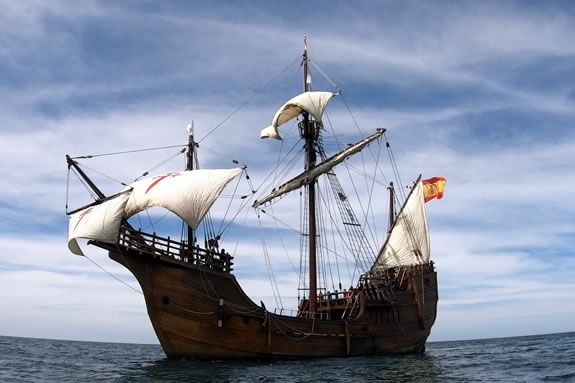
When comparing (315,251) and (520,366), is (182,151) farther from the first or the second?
(520,366)

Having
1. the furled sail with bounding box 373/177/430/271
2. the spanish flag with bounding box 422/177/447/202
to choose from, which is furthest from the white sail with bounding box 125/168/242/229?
the spanish flag with bounding box 422/177/447/202

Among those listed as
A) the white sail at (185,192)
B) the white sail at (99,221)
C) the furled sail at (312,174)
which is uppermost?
the furled sail at (312,174)

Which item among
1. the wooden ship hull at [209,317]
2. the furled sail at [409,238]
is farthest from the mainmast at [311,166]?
the furled sail at [409,238]

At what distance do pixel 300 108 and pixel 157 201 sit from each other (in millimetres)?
13099

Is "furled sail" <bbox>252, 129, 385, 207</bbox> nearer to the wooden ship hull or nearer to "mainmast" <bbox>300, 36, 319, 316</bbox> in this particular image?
"mainmast" <bbox>300, 36, 319, 316</bbox>

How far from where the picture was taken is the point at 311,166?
112 ft

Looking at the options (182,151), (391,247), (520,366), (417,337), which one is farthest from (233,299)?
(391,247)

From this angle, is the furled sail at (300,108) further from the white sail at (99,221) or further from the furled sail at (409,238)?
the white sail at (99,221)

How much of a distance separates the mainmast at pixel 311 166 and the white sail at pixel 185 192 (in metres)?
7.50

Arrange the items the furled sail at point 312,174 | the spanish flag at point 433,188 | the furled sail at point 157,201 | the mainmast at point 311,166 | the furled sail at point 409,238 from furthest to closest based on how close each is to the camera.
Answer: the spanish flag at point 433,188
the furled sail at point 409,238
the furled sail at point 312,174
the mainmast at point 311,166
the furled sail at point 157,201

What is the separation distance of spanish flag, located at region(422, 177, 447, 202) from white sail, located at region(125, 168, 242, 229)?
22257 mm

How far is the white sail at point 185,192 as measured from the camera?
25.2 m

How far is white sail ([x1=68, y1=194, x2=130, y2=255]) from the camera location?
22.4 meters

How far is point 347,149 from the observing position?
113 ft
